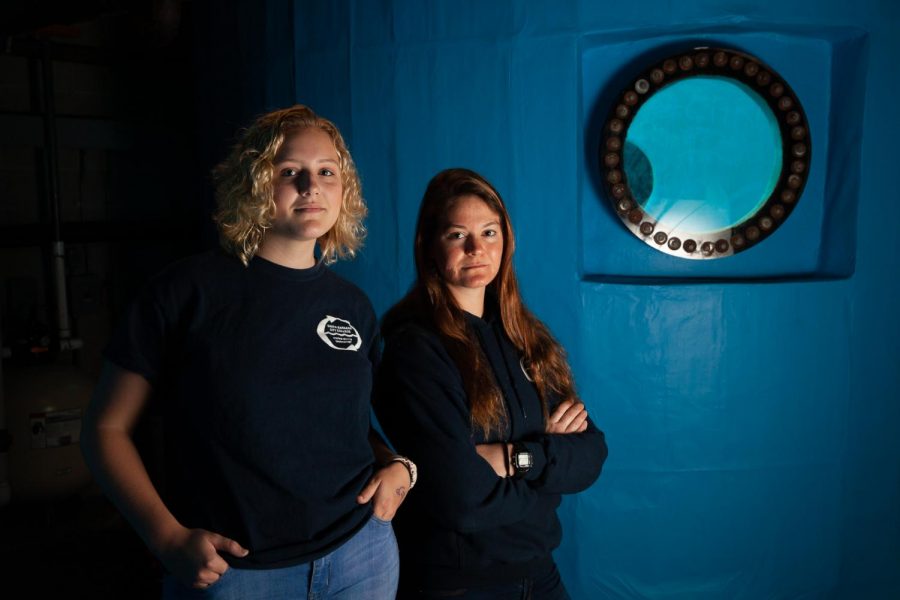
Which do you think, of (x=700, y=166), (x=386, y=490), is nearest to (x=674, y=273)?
(x=700, y=166)

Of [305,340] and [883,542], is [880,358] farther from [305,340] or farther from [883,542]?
[305,340]

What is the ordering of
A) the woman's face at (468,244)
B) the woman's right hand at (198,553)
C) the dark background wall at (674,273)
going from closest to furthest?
the woman's right hand at (198,553)
the woman's face at (468,244)
the dark background wall at (674,273)

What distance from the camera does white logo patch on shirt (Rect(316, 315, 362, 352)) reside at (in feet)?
Result: 4.87

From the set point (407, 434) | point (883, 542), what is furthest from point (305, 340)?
point (883, 542)

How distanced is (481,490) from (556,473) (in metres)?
0.19

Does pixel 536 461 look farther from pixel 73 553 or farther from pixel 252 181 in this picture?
pixel 73 553

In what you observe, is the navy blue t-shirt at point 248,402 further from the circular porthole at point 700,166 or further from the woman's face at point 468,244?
the circular porthole at point 700,166

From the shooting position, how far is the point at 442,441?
160cm

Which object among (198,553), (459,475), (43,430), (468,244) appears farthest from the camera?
(43,430)

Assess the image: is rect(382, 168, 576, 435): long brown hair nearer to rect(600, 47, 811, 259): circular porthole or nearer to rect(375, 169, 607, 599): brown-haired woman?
rect(375, 169, 607, 599): brown-haired woman

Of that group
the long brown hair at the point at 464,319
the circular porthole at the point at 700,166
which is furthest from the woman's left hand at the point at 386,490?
the circular porthole at the point at 700,166

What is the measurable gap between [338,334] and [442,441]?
0.98 ft

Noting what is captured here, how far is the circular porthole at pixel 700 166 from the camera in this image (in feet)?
9.07

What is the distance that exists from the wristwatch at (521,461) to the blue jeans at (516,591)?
8.9 inches
